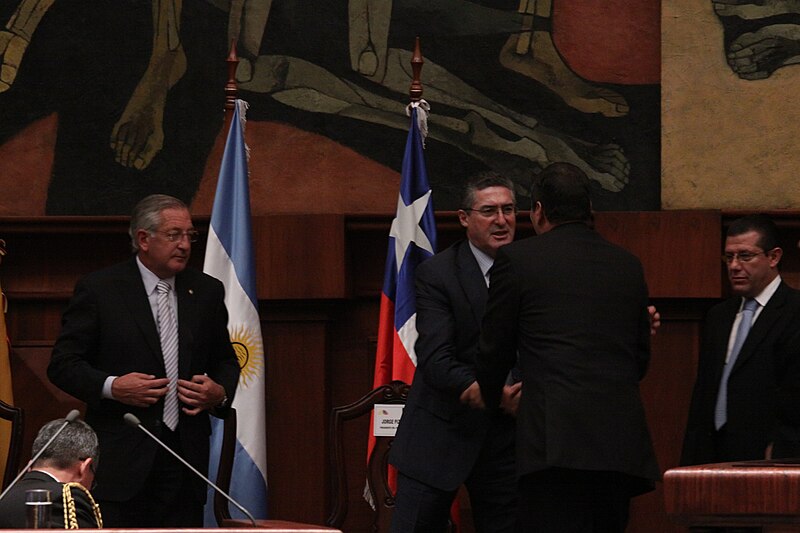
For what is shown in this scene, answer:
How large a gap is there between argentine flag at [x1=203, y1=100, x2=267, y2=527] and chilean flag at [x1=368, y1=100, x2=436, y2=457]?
0.54 metres

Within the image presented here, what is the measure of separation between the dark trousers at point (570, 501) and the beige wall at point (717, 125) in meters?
2.76

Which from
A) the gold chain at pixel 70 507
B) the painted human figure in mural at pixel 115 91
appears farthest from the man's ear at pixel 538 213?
the painted human figure in mural at pixel 115 91

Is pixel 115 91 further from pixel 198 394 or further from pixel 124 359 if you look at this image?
pixel 198 394

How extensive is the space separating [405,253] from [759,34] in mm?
1996

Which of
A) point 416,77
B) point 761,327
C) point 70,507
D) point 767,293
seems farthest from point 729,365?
point 70,507

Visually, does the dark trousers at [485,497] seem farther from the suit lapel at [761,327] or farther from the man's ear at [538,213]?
the suit lapel at [761,327]

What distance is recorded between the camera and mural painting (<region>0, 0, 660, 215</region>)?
6656 millimetres

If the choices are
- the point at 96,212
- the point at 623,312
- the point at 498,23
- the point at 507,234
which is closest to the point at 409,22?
the point at 498,23

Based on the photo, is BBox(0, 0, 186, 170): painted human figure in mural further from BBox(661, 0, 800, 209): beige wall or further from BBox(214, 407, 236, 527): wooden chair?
BBox(661, 0, 800, 209): beige wall

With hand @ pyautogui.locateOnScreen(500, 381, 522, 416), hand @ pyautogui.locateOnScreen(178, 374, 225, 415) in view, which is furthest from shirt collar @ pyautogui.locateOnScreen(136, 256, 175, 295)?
hand @ pyautogui.locateOnScreen(500, 381, 522, 416)

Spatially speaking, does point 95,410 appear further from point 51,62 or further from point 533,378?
point 51,62

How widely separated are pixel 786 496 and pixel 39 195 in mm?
4726

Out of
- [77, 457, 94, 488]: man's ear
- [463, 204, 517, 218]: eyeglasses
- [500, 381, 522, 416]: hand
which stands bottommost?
[77, 457, 94, 488]: man's ear

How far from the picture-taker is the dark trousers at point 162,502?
16.2ft
